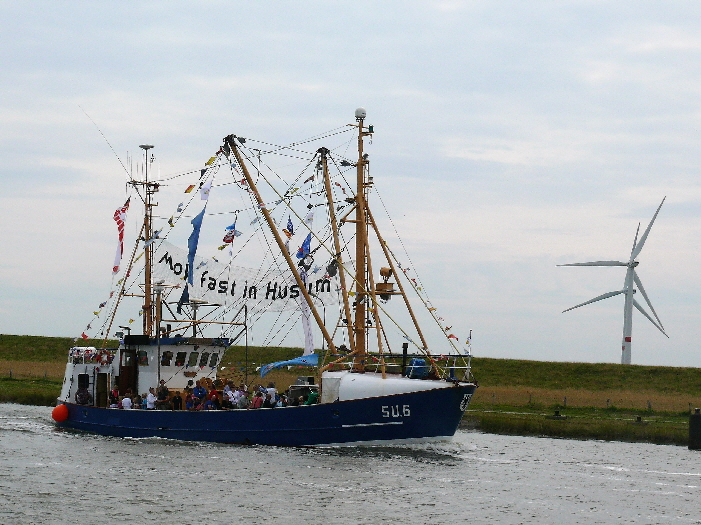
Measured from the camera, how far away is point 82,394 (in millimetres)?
57625

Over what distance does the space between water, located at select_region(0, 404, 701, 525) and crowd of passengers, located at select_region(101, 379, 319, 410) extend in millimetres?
2134

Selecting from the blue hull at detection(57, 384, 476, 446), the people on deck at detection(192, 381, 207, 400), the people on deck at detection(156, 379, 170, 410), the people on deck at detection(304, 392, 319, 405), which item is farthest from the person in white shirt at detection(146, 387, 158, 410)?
the people on deck at detection(304, 392, 319, 405)

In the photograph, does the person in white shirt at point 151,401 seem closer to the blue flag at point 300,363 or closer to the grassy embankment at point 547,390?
the grassy embankment at point 547,390

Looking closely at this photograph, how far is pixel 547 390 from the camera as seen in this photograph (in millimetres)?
88500

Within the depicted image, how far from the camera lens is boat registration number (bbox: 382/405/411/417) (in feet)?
150

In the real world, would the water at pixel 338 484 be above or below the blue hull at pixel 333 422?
below

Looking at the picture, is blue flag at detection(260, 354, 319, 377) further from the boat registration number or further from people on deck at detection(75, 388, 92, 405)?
people on deck at detection(75, 388, 92, 405)

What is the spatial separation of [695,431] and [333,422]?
61.0 feet

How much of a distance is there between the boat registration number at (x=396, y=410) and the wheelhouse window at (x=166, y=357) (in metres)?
14.4

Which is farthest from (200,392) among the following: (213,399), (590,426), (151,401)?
(590,426)

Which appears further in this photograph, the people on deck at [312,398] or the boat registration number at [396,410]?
the people on deck at [312,398]

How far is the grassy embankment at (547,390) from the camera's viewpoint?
6053cm

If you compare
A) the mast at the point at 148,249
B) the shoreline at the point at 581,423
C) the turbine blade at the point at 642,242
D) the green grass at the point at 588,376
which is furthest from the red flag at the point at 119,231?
the turbine blade at the point at 642,242

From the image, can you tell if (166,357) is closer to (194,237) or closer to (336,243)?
(194,237)
